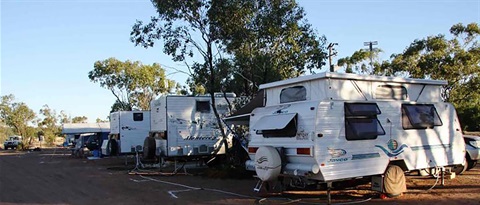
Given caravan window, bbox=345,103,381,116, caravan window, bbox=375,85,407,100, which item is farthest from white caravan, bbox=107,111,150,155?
caravan window, bbox=345,103,381,116

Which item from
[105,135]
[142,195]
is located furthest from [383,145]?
[105,135]

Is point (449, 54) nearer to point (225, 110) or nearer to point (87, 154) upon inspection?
point (225, 110)

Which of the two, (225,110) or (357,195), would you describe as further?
(225,110)

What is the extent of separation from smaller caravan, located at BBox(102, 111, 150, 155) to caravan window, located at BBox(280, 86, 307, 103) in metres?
13.4

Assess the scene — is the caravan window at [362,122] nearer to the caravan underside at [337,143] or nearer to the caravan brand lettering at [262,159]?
the caravan underside at [337,143]

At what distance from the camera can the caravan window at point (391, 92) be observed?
9.59 meters

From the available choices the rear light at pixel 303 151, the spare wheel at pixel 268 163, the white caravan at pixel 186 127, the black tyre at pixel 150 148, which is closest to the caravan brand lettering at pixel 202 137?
the white caravan at pixel 186 127

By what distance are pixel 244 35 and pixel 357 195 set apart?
22.8 ft

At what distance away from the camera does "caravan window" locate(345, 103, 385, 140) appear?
8.73 m

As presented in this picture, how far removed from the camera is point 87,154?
31984 mm

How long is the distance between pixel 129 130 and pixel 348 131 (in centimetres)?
1534

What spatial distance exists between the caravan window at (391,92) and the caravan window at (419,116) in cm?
29

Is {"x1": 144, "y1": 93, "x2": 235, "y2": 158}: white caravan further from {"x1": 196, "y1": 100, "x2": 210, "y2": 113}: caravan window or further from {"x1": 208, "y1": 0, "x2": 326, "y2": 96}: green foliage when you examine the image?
{"x1": 208, "y1": 0, "x2": 326, "y2": 96}: green foliage

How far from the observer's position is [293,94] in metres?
9.52
